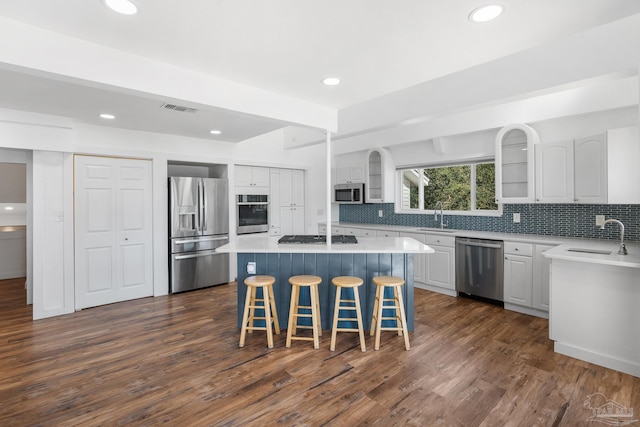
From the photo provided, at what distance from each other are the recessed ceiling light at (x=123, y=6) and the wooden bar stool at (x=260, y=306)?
7.02 ft

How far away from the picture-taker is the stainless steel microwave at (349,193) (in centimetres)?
604

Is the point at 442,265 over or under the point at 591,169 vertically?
under

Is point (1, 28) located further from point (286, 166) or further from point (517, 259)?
point (517, 259)

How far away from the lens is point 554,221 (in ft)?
13.1

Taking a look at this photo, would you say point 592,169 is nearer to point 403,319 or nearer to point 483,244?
point 483,244

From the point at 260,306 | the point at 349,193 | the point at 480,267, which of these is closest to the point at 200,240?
the point at 260,306

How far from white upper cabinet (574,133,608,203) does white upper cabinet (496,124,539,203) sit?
431 mm

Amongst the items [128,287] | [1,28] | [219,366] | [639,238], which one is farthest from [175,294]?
[639,238]

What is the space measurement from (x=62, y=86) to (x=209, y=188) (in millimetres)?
2347

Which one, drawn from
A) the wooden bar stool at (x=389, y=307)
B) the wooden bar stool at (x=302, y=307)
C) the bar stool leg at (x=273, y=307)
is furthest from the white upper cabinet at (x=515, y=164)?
the bar stool leg at (x=273, y=307)

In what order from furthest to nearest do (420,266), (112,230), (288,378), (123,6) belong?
(420,266) → (112,230) → (288,378) → (123,6)

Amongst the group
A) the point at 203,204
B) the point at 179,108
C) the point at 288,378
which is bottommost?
the point at 288,378

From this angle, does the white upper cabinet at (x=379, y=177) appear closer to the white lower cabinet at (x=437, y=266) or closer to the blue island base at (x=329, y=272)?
the white lower cabinet at (x=437, y=266)

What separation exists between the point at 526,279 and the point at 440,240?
115cm
